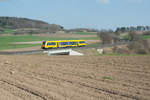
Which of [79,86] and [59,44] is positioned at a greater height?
[79,86]

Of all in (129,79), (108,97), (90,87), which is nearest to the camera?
(108,97)

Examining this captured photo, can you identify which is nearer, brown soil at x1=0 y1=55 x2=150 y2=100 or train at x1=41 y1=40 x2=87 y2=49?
brown soil at x1=0 y1=55 x2=150 y2=100

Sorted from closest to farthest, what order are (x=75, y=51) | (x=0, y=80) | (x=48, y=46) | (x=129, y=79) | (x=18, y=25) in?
(x=129, y=79)
(x=0, y=80)
(x=48, y=46)
(x=75, y=51)
(x=18, y=25)

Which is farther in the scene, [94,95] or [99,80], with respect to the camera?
[99,80]

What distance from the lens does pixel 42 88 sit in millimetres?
9219

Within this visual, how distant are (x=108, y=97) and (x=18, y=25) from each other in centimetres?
18113

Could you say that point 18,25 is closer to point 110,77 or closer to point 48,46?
point 48,46

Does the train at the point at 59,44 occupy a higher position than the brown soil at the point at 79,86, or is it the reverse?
the brown soil at the point at 79,86

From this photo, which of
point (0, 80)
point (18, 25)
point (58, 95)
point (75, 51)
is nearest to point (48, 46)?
point (75, 51)

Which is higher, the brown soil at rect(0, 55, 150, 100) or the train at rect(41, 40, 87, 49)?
the brown soil at rect(0, 55, 150, 100)

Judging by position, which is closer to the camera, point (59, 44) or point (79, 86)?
point (79, 86)

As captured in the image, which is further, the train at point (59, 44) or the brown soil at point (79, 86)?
the train at point (59, 44)

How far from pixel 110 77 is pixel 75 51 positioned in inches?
1612

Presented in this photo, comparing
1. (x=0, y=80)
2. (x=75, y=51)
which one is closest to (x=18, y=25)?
(x=75, y=51)
